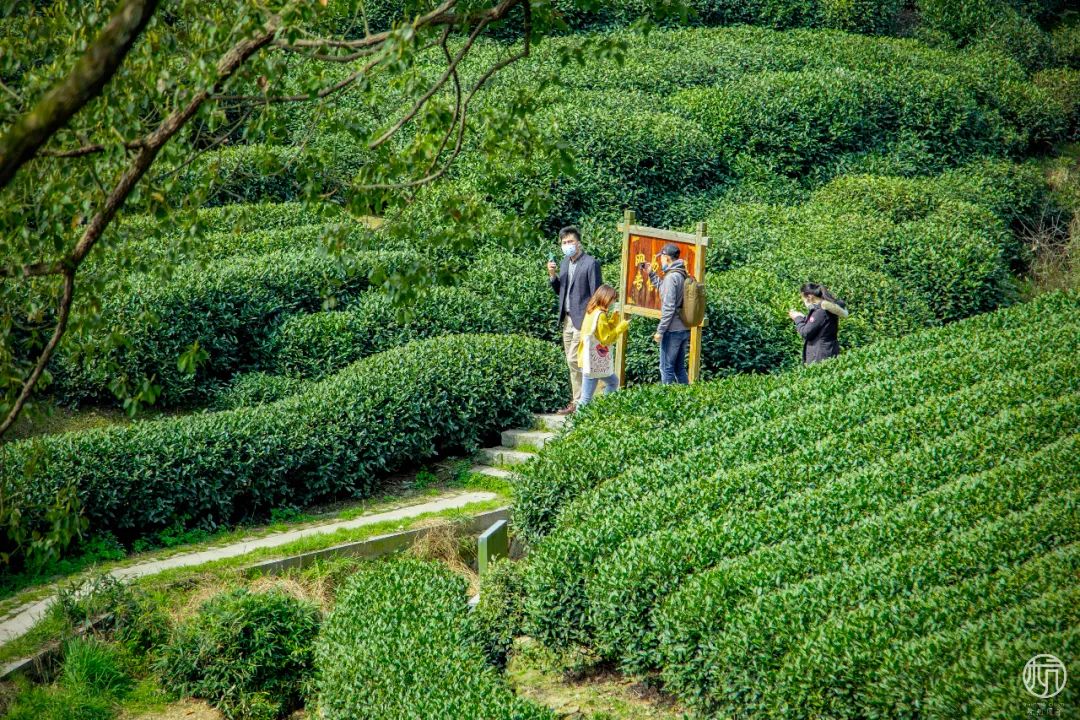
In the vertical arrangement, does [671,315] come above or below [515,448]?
above

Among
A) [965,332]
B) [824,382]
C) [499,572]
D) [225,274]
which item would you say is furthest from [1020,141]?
[499,572]

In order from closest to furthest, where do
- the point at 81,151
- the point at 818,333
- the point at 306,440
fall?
1. the point at 81,151
2. the point at 306,440
3. the point at 818,333

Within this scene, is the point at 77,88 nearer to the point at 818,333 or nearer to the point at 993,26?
the point at 818,333

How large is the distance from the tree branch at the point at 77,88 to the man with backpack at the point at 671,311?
8.61m

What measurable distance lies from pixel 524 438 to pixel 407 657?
5546 mm

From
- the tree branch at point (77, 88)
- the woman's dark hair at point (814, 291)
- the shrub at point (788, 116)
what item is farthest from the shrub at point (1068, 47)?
the tree branch at point (77, 88)

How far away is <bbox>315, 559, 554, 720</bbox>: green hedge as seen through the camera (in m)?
6.71

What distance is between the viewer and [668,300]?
11992mm

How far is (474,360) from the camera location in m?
13.0

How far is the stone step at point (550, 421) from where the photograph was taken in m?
12.8

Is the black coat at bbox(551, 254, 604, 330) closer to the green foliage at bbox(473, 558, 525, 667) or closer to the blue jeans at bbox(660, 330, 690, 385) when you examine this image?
the blue jeans at bbox(660, 330, 690, 385)

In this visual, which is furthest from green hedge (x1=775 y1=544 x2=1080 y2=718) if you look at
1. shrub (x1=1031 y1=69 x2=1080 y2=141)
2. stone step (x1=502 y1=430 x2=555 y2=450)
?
shrub (x1=1031 y1=69 x2=1080 y2=141)

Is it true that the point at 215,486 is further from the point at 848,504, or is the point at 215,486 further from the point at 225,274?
the point at 848,504

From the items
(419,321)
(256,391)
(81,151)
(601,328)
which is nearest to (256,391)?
(256,391)
